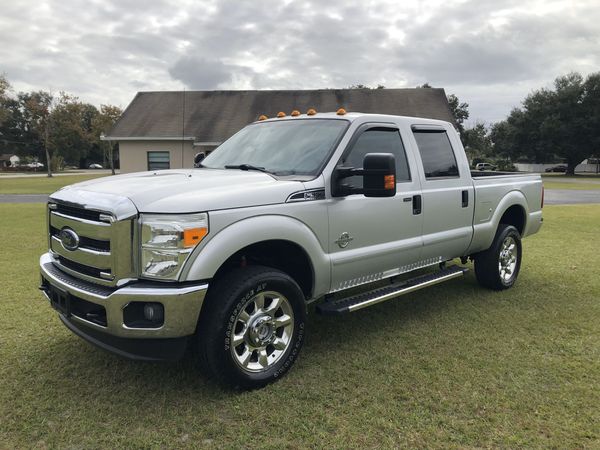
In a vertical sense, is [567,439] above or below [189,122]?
below

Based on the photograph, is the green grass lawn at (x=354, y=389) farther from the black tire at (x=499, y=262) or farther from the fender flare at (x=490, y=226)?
the fender flare at (x=490, y=226)

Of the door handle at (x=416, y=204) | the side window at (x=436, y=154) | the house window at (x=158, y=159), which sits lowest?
the door handle at (x=416, y=204)

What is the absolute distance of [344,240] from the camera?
384 centimetres

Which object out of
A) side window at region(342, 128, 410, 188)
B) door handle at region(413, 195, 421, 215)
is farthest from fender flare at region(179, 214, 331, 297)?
door handle at region(413, 195, 421, 215)

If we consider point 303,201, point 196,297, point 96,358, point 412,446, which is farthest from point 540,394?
point 96,358

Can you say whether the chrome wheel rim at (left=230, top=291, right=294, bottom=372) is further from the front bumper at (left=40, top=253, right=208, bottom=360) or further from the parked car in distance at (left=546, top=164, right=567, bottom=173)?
the parked car in distance at (left=546, top=164, right=567, bottom=173)

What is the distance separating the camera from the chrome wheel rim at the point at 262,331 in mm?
3295

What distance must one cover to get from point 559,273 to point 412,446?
498cm

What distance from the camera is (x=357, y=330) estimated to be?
4547 millimetres

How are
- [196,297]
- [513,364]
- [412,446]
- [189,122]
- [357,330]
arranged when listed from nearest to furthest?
[412,446], [196,297], [513,364], [357,330], [189,122]

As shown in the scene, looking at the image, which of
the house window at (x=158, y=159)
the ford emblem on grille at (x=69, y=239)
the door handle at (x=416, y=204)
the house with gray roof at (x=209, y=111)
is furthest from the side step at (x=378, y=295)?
the house window at (x=158, y=159)

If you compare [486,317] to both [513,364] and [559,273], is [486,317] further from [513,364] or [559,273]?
[559,273]

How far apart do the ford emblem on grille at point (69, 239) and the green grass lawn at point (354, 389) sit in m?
1.00

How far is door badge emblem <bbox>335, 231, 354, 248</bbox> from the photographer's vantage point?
12.5 ft
